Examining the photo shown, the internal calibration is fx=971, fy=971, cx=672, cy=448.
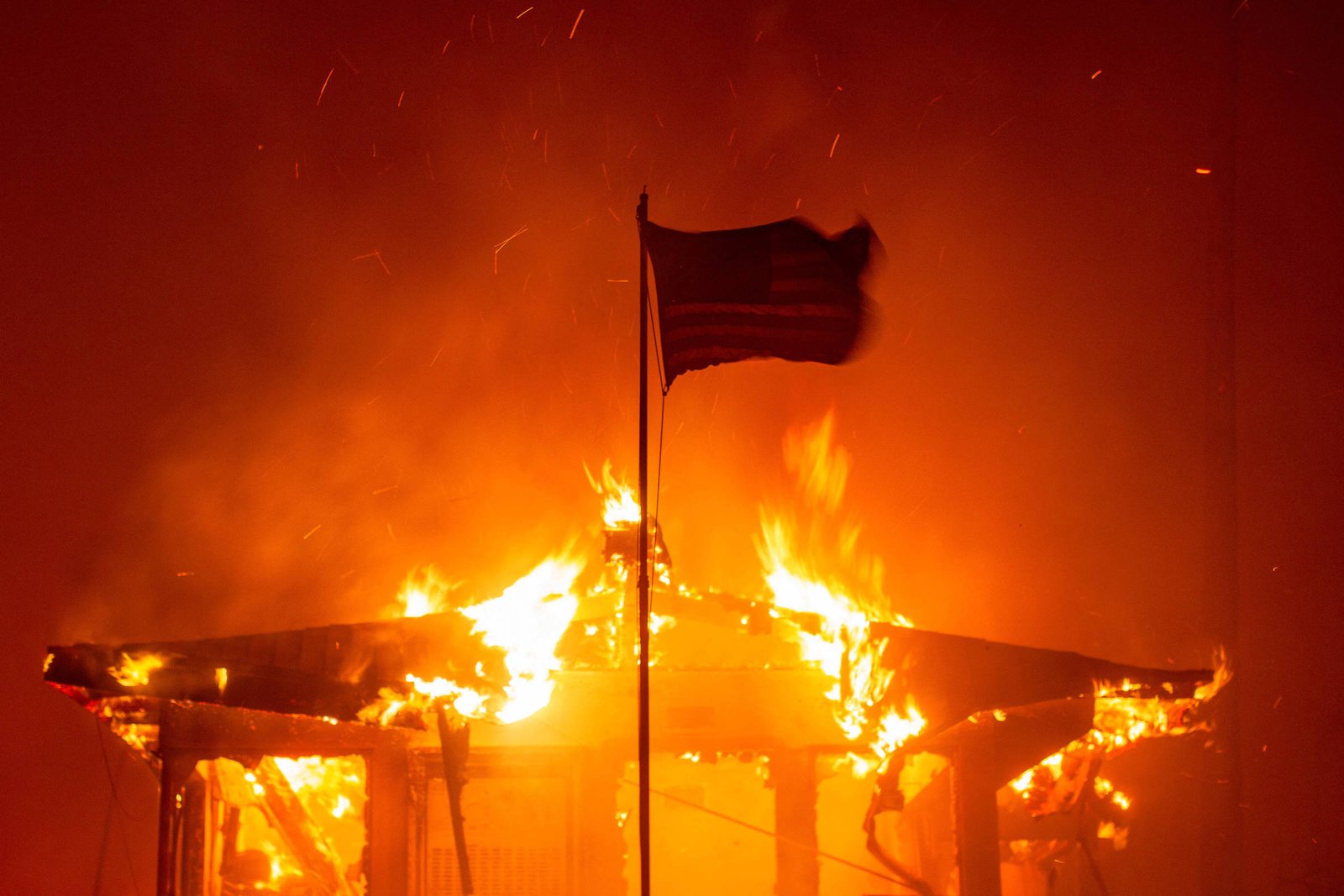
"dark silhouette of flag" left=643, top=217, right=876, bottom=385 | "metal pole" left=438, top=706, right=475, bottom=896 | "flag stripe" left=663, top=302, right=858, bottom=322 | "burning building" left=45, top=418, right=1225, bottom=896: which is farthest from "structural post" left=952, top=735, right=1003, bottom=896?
"metal pole" left=438, top=706, right=475, bottom=896

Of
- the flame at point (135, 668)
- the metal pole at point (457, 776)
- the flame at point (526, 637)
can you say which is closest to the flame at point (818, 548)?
the flame at point (526, 637)

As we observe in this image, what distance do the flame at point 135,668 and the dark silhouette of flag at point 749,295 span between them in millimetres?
5216

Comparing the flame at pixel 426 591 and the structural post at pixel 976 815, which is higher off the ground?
the flame at pixel 426 591

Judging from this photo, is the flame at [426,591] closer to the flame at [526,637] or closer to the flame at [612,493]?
the flame at [612,493]

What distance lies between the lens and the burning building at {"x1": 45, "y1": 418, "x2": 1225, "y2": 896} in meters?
9.15

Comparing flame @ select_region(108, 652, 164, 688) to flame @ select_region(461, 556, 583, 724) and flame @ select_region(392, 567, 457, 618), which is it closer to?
flame @ select_region(461, 556, 583, 724)

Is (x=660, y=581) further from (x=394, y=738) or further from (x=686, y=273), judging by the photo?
(x=686, y=273)

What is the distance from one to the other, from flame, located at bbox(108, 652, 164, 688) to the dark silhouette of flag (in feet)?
17.1

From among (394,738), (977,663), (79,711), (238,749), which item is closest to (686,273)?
(977,663)

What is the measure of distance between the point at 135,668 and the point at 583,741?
13.7 ft

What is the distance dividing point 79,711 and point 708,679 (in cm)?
818

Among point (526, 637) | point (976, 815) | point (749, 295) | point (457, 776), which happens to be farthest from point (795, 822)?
point (749, 295)

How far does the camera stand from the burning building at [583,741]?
9148mm

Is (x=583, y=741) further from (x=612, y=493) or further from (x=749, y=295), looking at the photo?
(x=612, y=493)
